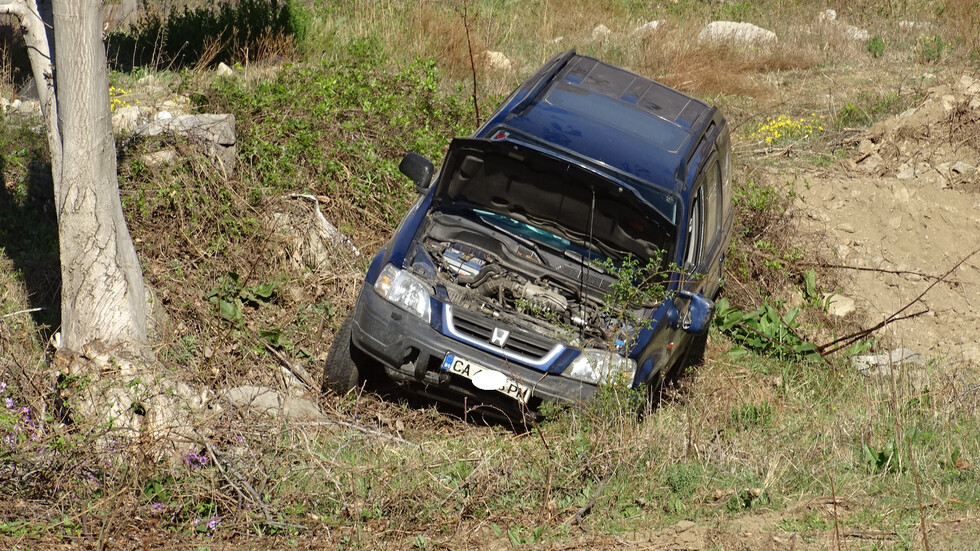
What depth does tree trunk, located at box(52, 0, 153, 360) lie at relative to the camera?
17.3ft

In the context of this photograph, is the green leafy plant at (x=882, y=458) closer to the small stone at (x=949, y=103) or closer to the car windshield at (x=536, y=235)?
the car windshield at (x=536, y=235)

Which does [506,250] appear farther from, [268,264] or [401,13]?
[401,13]

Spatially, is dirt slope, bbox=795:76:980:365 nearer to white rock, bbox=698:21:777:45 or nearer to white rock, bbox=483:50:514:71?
white rock, bbox=698:21:777:45

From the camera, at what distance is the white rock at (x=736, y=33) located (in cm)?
1419

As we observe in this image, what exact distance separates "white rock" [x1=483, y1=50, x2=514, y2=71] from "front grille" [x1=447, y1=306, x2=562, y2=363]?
24.4 ft

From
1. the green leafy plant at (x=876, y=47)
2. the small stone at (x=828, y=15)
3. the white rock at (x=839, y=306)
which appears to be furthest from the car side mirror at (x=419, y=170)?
the small stone at (x=828, y=15)

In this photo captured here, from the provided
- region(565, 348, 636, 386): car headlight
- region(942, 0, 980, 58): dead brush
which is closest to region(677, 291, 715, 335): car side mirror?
region(565, 348, 636, 386): car headlight

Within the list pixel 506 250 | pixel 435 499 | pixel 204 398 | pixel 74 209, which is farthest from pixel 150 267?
pixel 435 499

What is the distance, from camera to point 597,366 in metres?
5.46

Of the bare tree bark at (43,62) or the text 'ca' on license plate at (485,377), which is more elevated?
the bare tree bark at (43,62)

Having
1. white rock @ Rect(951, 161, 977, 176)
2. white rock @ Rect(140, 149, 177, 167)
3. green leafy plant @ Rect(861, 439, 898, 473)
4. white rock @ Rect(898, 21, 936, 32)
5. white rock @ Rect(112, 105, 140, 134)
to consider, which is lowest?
white rock @ Rect(951, 161, 977, 176)

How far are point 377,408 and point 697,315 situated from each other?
218 centimetres

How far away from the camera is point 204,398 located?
530 centimetres

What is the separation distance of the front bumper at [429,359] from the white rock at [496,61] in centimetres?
734
